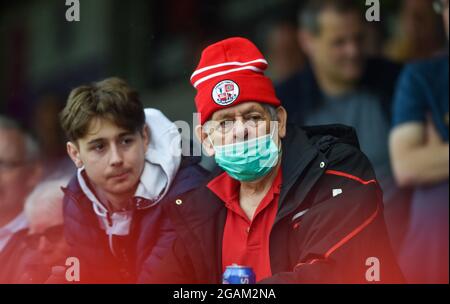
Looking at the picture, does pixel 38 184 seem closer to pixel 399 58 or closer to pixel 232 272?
pixel 232 272

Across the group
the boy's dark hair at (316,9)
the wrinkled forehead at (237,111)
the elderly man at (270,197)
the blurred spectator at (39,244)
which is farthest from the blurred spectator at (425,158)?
the blurred spectator at (39,244)

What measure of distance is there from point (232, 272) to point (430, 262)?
1.70m

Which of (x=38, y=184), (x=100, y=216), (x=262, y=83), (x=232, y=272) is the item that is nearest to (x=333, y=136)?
(x=262, y=83)

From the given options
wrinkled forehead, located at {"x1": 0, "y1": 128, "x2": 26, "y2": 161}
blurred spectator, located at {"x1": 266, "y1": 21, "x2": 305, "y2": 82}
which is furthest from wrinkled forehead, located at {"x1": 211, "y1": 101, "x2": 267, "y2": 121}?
blurred spectator, located at {"x1": 266, "y1": 21, "x2": 305, "y2": 82}

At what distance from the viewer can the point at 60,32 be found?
3947 mm

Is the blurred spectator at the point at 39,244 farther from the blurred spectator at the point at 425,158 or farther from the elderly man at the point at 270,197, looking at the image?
the blurred spectator at the point at 425,158

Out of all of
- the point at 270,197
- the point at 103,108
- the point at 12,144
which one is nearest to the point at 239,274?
the point at 270,197

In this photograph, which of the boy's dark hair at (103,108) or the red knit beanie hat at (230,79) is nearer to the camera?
the red knit beanie hat at (230,79)

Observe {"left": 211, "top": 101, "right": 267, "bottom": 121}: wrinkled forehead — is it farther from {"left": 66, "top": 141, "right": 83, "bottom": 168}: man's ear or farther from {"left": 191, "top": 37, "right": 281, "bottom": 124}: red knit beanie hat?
{"left": 66, "top": 141, "right": 83, "bottom": 168}: man's ear

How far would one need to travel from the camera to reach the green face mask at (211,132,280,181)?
3.06 meters

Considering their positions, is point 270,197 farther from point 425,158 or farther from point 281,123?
point 425,158

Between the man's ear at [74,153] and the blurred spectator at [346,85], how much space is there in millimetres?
1207

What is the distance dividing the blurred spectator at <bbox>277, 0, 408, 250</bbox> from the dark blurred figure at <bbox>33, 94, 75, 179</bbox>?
3.14 ft

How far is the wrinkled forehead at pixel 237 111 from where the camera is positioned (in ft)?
10.0
